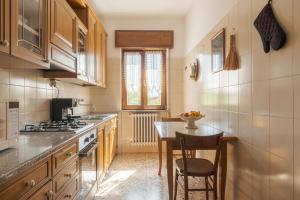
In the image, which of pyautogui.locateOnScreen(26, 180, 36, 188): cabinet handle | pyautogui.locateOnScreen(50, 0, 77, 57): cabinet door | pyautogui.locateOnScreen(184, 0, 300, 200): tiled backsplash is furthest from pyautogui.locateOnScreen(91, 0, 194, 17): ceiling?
pyautogui.locateOnScreen(26, 180, 36, 188): cabinet handle

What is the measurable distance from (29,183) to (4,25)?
77 cm

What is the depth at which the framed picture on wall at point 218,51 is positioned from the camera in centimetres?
254

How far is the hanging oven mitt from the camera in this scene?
1432 mm

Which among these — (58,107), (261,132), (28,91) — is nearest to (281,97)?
(261,132)

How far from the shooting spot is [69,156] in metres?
1.65

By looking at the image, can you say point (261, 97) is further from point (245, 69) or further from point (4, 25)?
point (4, 25)

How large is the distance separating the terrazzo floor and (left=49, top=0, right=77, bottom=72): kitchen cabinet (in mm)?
1453

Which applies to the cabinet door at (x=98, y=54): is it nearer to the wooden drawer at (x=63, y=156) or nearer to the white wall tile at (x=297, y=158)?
the wooden drawer at (x=63, y=156)

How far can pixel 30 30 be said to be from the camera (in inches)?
62.3

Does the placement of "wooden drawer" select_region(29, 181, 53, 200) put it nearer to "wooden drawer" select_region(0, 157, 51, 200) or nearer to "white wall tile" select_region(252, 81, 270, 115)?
"wooden drawer" select_region(0, 157, 51, 200)

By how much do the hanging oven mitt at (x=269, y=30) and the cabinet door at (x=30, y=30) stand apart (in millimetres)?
1471

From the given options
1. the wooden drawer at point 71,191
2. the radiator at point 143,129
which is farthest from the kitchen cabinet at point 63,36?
the radiator at point 143,129

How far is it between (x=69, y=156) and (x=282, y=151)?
134 centimetres

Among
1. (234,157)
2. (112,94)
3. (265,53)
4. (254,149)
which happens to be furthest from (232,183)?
(112,94)
